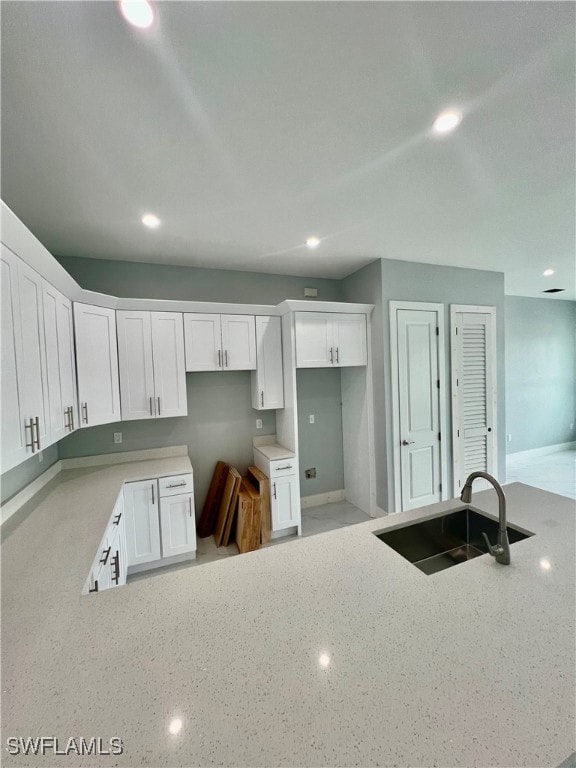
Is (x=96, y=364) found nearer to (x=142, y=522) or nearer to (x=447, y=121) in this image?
(x=142, y=522)

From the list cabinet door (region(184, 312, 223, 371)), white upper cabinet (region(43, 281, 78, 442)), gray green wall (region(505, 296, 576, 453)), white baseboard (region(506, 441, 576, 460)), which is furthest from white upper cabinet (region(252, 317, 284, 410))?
white baseboard (region(506, 441, 576, 460))

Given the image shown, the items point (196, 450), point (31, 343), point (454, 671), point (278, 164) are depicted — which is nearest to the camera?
point (454, 671)

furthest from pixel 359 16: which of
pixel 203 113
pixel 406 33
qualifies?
pixel 203 113

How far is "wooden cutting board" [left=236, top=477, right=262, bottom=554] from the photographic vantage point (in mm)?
2838

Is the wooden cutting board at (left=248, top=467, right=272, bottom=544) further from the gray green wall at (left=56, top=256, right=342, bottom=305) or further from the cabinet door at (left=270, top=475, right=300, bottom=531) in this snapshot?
the gray green wall at (left=56, top=256, right=342, bottom=305)

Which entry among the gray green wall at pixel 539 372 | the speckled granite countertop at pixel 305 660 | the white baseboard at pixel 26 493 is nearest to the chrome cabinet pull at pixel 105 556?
the speckled granite countertop at pixel 305 660

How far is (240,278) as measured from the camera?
3527 mm

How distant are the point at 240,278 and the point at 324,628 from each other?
3.31m

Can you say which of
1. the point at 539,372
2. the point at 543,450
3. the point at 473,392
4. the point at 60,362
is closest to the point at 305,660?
the point at 60,362

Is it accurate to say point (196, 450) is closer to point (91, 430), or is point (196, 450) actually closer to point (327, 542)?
point (91, 430)

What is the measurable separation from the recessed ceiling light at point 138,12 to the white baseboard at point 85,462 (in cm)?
239

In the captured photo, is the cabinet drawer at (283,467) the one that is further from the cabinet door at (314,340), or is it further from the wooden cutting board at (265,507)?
the cabinet door at (314,340)

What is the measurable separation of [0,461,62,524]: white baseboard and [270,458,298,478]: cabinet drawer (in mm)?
1845

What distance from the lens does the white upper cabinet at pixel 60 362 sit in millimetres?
1823
